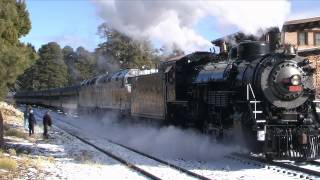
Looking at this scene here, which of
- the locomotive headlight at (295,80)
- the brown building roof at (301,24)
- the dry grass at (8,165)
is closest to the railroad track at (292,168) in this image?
the locomotive headlight at (295,80)

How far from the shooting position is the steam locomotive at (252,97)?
41.7ft

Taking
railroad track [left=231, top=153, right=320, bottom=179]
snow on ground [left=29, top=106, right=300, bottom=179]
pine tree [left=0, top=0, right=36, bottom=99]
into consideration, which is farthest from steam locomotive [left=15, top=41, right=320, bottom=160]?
pine tree [left=0, top=0, right=36, bottom=99]

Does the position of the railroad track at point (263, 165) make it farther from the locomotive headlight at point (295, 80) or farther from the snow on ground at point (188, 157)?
the locomotive headlight at point (295, 80)

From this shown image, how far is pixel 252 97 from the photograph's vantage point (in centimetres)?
1308

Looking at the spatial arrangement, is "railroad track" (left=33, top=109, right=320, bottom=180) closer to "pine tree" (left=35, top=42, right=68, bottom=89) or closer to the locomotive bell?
the locomotive bell

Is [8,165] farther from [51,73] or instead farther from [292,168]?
[51,73]

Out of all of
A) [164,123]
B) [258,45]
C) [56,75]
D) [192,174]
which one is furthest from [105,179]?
[56,75]

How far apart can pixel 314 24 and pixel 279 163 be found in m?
22.9

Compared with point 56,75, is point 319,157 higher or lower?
lower

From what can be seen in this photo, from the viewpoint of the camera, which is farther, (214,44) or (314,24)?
(314,24)

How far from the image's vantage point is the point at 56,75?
338 feet

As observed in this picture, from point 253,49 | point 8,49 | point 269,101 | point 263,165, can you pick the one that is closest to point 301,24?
point 253,49

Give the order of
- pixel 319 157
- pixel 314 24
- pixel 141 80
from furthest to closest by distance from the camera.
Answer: pixel 314 24 → pixel 141 80 → pixel 319 157

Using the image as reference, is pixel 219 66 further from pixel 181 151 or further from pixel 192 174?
pixel 192 174
